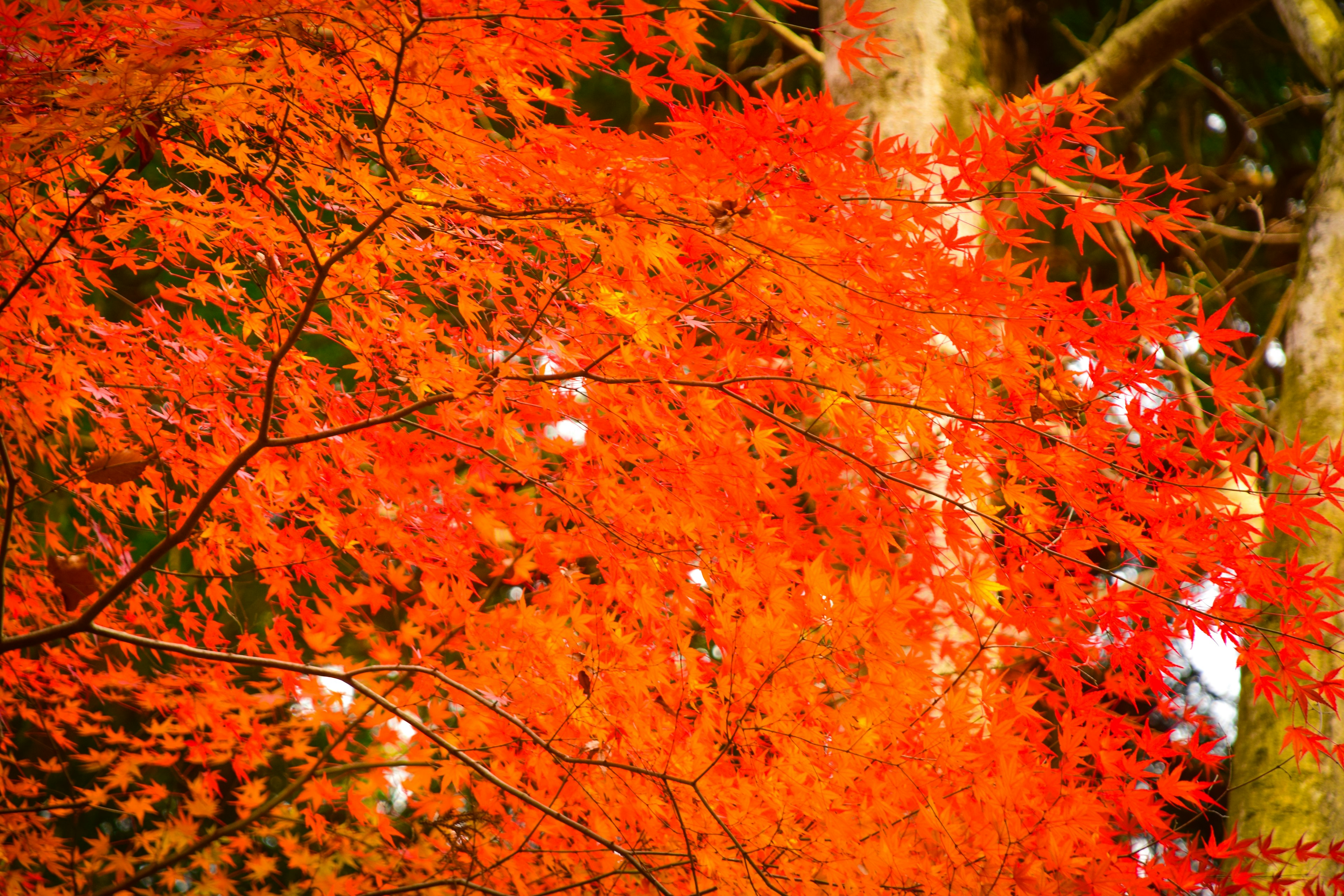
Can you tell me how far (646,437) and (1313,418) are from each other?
347cm

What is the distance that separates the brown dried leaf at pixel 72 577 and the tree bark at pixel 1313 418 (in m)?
4.03

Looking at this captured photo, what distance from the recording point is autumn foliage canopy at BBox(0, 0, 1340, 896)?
1.96m

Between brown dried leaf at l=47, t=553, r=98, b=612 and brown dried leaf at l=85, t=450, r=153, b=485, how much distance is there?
0.42 meters

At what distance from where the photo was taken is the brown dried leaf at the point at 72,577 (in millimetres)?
2945

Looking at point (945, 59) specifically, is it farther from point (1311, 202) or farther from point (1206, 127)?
point (1206, 127)

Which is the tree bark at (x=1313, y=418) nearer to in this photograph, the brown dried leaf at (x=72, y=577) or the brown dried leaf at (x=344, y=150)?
the brown dried leaf at (x=344, y=150)

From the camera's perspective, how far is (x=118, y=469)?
8.73ft

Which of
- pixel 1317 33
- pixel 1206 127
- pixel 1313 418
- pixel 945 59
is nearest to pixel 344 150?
pixel 945 59

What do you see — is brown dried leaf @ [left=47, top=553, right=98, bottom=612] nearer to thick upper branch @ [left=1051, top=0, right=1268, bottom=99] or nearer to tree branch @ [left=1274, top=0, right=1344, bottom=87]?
thick upper branch @ [left=1051, top=0, right=1268, bottom=99]

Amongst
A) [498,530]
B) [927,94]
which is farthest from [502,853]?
[927,94]

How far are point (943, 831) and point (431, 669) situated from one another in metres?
1.33

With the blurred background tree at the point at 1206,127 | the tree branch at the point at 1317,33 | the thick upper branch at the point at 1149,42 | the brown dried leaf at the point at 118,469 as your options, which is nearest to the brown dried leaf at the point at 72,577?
the brown dried leaf at the point at 118,469

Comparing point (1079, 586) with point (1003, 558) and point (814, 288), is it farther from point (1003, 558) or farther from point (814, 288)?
point (814, 288)

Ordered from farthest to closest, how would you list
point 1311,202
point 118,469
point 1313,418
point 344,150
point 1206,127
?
1. point 1206,127
2. point 1311,202
3. point 1313,418
4. point 118,469
5. point 344,150
